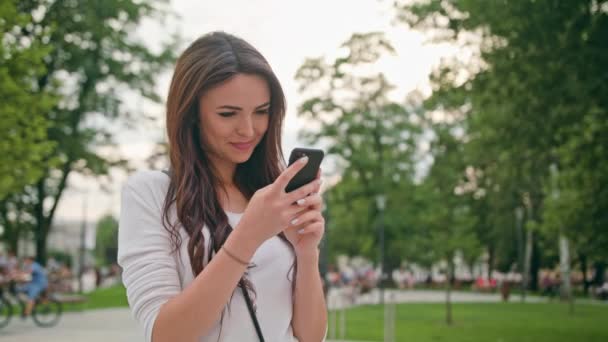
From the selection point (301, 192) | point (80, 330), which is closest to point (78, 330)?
point (80, 330)

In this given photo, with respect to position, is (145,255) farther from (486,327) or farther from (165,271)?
(486,327)

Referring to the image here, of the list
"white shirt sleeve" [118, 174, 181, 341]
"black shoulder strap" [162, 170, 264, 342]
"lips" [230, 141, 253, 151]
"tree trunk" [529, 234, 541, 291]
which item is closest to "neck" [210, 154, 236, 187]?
"lips" [230, 141, 253, 151]

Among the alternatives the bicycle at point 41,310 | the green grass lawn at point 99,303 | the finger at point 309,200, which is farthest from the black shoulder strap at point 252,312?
the green grass lawn at point 99,303

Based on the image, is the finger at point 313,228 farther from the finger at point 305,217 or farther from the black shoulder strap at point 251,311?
the black shoulder strap at point 251,311

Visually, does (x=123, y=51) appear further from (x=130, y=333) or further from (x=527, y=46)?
(x=527, y=46)

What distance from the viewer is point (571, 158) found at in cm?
1705

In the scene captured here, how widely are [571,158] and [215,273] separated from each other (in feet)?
54.2

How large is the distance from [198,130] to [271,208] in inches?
18.8

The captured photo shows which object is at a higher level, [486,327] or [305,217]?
[305,217]

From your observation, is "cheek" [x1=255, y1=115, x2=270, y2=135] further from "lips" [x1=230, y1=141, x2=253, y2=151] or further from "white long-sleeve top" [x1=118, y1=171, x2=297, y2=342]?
"white long-sleeve top" [x1=118, y1=171, x2=297, y2=342]

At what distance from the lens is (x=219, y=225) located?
198cm

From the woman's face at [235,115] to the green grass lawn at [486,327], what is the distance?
1534cm

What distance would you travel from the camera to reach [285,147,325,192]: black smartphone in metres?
1.78

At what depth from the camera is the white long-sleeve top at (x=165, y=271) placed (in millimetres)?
1833
